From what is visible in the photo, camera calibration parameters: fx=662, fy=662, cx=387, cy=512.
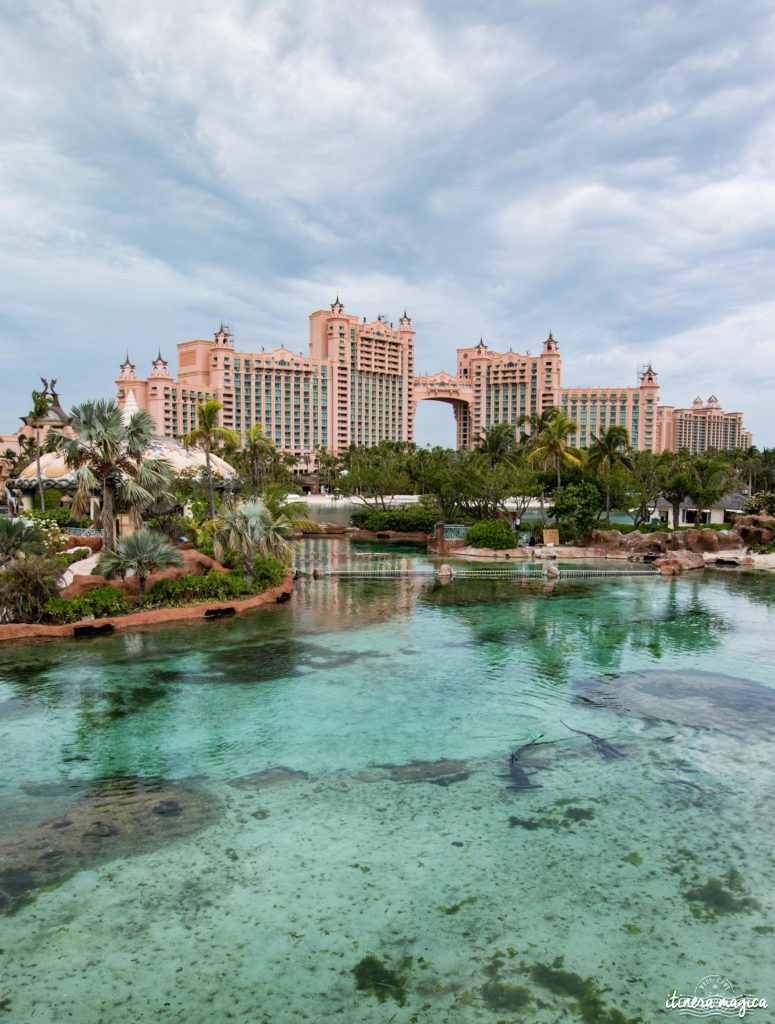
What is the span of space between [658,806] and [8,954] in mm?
7120

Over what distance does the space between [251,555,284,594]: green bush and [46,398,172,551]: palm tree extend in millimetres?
3990

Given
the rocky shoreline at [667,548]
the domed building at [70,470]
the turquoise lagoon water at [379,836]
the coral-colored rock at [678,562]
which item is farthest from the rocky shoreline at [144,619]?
the coral-colored rock at [678,562]

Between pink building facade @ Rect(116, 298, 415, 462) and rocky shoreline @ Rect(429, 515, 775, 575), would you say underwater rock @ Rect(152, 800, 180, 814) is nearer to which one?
rocky shoreline @ Rect(429, 515, 775, 575)

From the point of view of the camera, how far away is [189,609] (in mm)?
18891

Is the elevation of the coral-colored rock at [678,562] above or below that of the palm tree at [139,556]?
below

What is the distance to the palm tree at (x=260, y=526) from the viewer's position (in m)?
21.2

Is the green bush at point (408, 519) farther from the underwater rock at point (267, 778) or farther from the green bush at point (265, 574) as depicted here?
the underwater rock at point (267, 778)

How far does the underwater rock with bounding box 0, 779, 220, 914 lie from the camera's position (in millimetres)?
6738

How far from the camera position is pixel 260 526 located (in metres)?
21.5

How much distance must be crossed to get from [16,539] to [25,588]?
1.41 m

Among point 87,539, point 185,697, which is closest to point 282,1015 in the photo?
point 185,697

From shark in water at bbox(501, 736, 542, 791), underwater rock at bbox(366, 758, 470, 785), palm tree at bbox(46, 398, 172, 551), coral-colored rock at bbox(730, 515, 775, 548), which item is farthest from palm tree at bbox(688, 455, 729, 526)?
underwater rock at bbox(366, 758, 470, 785)

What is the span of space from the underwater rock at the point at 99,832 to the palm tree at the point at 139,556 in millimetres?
9930

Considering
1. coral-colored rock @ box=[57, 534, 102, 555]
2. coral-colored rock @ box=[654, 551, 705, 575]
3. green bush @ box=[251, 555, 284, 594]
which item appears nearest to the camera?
green bush @ box=[251, 555, 284, 594]
